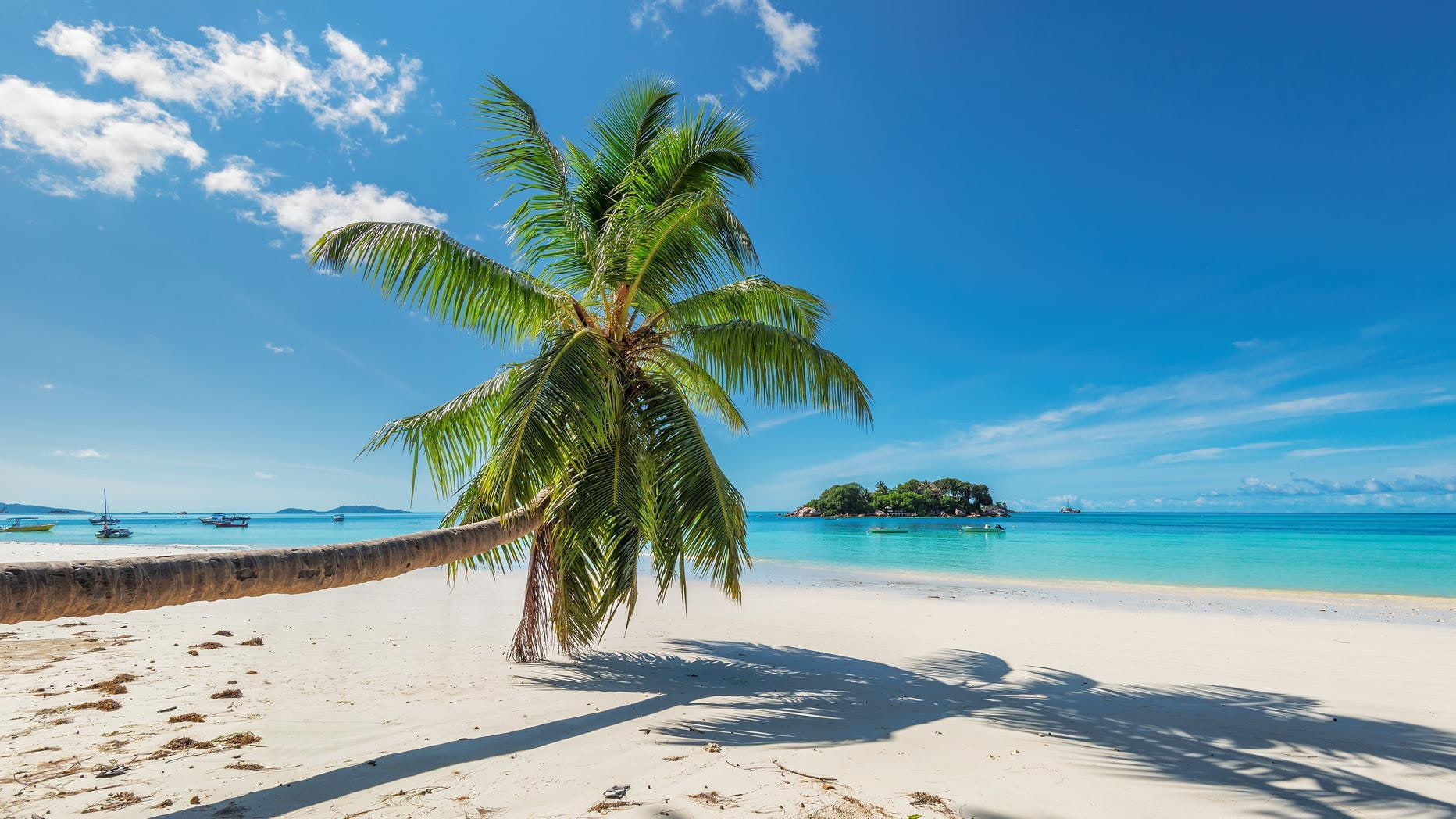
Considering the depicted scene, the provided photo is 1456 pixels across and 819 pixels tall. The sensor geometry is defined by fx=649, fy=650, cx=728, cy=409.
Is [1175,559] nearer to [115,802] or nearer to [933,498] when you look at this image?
[115,802]

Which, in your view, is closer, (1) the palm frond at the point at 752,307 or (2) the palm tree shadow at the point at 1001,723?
(2) the palm tree shadow at the point at 1001,723

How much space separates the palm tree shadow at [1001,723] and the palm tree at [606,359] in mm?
1021

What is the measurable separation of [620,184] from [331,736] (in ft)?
18.8

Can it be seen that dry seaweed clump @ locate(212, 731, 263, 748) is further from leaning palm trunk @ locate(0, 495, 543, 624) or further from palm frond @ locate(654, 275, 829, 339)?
palm frond @ locate(654, 275, 829, 339)

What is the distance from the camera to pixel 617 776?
147 inches

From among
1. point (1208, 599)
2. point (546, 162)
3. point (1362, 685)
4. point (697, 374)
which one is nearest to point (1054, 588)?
point (1208, 599)

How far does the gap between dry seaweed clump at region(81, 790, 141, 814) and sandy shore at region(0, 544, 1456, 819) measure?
2cm

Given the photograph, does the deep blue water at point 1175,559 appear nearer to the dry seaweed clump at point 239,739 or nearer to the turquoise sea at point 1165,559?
the turquoise sea at point 1165,559

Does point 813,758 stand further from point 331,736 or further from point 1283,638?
point 1283,638

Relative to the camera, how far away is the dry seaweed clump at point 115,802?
10.5 feet

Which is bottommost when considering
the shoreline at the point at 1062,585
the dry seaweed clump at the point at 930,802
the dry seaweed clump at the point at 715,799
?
the shoreline at the point at 1062,585

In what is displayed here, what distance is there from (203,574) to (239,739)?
141cm

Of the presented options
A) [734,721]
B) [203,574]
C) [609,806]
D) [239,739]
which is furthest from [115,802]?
[734,721]

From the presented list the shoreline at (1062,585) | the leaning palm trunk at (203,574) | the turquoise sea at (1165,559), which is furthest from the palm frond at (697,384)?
the turquoise sea at (1165,559)
